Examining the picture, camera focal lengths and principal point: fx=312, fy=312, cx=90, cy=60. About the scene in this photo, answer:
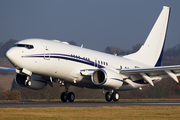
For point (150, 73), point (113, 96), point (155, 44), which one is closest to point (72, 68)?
point (113, 96)

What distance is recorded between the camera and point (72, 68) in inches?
1037

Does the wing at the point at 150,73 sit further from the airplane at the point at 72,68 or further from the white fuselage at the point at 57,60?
the white fuselage at the point at 57,60

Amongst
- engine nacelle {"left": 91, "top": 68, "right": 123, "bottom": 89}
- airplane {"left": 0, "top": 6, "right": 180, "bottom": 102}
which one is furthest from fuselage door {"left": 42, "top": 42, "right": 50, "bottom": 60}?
engine nacelle {"left": 91, "top": 68, "right": 123, "bottom": 89}

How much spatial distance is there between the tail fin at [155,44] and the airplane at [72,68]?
3.24 metres

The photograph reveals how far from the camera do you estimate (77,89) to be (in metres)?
36.6

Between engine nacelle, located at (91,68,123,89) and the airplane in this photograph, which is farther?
engine nacelle, located at (91,68,123,89)

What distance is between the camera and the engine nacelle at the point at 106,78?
26061 mm

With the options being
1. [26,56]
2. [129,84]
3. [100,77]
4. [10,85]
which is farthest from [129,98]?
[10,85]

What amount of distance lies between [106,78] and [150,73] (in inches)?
212

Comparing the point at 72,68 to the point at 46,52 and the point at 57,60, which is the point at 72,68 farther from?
the point at 46,52

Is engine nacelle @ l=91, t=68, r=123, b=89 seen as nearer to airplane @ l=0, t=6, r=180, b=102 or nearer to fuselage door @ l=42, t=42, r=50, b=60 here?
airplane @ l=0, t=6, r=180, b=102

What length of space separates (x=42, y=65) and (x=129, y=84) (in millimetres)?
9237

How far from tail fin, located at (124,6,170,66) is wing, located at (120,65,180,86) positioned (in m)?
6.67

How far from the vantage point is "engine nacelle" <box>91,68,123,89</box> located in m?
26.1
